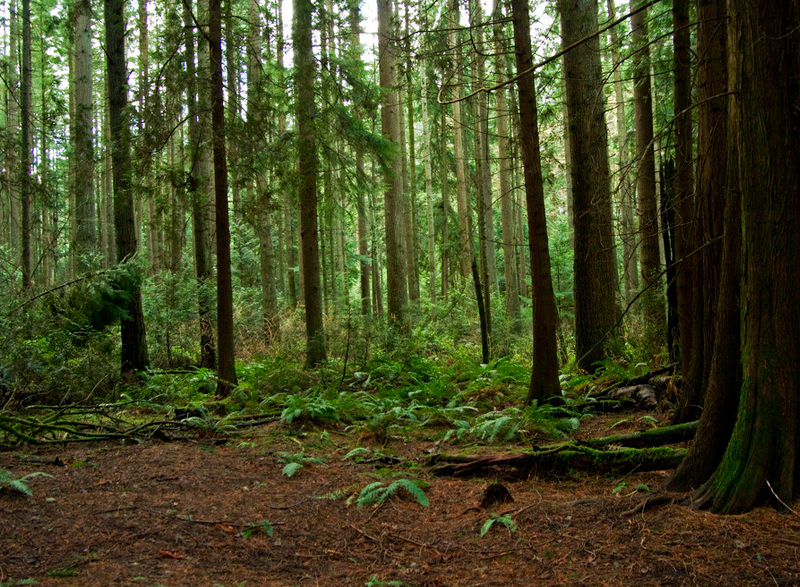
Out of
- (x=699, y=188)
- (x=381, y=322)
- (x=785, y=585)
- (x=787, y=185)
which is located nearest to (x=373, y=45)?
(x=381, y=322)

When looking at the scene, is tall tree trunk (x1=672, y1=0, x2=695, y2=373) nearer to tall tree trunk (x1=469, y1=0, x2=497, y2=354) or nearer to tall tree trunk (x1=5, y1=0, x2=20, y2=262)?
tall tree trunk (x1=469, y1=0, x2=497, y2=354)

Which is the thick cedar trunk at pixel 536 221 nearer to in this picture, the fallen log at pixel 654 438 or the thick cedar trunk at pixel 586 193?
the thick cedar trunk at pixel 586 193

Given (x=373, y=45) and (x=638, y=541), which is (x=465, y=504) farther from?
(x=373, y=45)

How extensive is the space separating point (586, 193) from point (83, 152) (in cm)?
864

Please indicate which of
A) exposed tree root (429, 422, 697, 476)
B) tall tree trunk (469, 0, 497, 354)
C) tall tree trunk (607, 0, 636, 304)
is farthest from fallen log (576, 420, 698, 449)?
tall tree trunk (469, 0, 497, 354)

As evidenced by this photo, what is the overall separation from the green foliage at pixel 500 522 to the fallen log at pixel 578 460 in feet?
3.87

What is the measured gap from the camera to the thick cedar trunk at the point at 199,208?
29.7 feet

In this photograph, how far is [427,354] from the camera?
1497 centimetres

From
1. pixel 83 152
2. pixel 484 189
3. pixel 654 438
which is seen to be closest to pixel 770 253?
pixel 654 438

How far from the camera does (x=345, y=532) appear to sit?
429 centimetres

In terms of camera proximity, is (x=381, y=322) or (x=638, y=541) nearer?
(x=638, y=541)

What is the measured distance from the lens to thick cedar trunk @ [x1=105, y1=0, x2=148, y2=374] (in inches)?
403

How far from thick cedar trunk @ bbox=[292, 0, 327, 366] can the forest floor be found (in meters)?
5.86

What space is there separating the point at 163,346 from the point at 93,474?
846 cm
